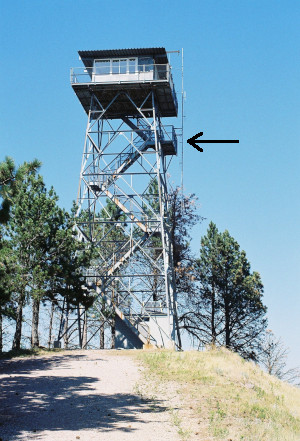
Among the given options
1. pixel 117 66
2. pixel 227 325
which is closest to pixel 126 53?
pixel 117 66

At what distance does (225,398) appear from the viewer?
15938 millimetres

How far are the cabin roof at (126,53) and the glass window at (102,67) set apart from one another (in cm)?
36

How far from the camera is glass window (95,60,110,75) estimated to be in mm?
31062

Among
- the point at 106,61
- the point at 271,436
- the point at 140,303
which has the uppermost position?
the point at 106,61

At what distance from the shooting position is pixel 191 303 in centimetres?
4125

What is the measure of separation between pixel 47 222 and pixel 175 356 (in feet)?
29.5

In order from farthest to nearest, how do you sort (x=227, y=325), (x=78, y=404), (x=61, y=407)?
(x=227, y=325) → (x=78, y=404) → (x=61, y=407)

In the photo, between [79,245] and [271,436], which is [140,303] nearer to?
[79,245]

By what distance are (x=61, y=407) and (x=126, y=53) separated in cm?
2154

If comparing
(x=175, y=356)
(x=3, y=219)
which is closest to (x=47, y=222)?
(x=175, y=356)

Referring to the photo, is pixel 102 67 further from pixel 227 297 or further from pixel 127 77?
pixel 227 297

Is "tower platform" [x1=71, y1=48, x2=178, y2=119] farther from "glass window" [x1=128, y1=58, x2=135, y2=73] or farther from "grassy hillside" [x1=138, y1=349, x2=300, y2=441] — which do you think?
"grassy hillside" [x1=138, y1=349, x2=300, y2=441]

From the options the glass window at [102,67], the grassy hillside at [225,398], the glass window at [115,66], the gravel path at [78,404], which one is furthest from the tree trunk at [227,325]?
the gravel path at [78,404]

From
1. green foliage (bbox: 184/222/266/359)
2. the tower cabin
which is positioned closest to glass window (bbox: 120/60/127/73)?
the tower cabin
